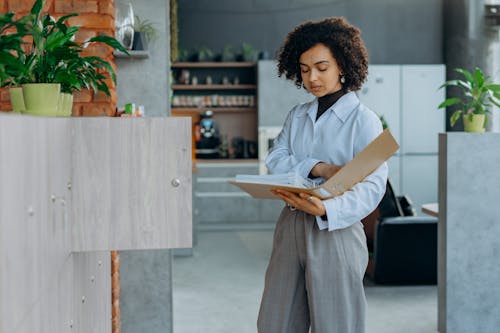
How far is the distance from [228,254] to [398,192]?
3.04 meters

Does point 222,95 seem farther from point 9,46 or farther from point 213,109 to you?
point 9,46

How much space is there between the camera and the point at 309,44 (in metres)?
2.63

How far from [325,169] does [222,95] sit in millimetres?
7699

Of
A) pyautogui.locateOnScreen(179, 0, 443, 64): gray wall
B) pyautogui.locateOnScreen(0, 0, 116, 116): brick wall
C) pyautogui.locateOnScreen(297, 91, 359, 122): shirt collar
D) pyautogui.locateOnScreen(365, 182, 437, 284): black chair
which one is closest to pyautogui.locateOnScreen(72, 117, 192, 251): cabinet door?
pyautogui.locateOnScreen(297, 91, 359, 122): shirt collar

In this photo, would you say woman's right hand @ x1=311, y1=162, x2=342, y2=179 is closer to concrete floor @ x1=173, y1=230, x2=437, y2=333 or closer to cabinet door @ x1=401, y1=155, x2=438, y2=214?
concrete floor @ x1=173, y1=230, x2=437, y2=333

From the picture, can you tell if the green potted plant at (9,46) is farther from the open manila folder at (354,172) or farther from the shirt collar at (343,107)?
the shirt collar at (343,107)

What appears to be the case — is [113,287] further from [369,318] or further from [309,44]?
[369,318]

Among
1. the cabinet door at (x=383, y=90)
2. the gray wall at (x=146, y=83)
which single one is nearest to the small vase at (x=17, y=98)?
the gray wall at (x=146, y=83)

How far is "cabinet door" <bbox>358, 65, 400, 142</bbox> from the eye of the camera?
9625 millimetres

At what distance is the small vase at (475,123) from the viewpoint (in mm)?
4395

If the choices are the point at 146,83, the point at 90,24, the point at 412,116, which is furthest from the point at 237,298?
the point at 412,116

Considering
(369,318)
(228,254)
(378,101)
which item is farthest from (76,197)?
(378,101)

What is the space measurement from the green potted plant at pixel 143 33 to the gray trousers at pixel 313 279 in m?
2.06

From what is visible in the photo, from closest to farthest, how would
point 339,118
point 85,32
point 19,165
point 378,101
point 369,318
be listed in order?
point 19,165 → point 339,118 → point 85,32 → point 369,318 → point 378,101
